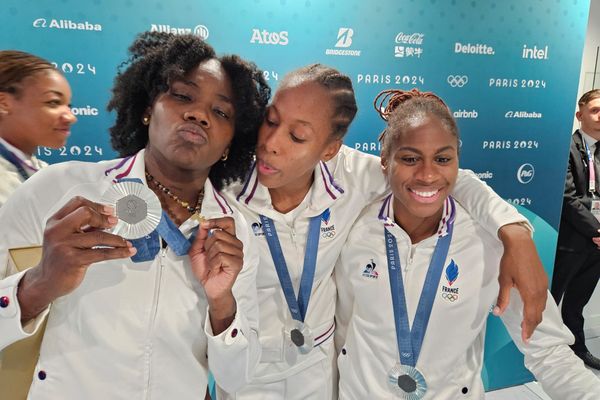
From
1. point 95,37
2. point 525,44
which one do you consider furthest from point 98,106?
point 525,44

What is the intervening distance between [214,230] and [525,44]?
3.28 meters

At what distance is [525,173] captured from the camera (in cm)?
381

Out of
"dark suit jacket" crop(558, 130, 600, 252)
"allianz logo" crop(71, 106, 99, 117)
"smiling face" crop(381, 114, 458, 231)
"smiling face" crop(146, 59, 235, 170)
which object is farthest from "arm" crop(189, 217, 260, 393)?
"dark suit jacket" crop(558, 130, 600, 252)

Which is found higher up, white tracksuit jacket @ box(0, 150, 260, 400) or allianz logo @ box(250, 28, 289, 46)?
allianz logo @ box(250, 28, 289, 46)

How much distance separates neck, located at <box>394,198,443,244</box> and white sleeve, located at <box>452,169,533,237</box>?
0.13 metres

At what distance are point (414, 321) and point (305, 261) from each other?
0.46m

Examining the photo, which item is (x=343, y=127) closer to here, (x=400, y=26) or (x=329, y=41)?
(x=329, y=41)

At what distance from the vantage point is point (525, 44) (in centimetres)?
356

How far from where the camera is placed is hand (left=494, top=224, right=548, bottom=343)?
1.50 metres

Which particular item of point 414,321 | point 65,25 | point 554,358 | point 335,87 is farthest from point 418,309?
point 65,25

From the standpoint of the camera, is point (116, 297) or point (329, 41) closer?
point (116, 297)

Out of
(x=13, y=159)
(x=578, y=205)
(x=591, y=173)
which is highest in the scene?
(x=591, y=173)

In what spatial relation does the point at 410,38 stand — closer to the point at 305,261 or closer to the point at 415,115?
the point at 415,115

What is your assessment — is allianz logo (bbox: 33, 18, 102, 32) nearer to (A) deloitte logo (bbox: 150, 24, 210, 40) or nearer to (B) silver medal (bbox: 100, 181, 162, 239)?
(A) deloitte logo (bbox: 150, 24, 210, 40)
